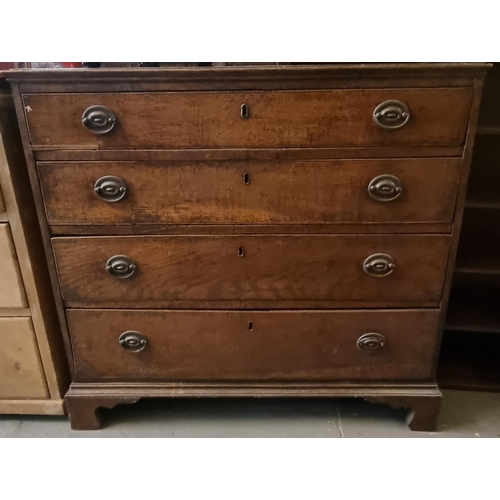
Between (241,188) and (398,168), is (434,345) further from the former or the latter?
(241,188)

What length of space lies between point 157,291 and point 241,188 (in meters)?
0.41

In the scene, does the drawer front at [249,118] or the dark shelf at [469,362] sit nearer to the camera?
the drawer front at [249,118]

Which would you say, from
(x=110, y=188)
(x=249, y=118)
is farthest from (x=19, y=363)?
(x=249, y=118)

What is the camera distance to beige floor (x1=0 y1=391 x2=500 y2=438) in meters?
1.48

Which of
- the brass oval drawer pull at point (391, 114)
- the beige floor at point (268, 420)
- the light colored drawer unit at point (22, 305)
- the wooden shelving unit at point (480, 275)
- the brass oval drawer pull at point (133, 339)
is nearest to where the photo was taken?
the brass oval drawer pull at point (391, 114)

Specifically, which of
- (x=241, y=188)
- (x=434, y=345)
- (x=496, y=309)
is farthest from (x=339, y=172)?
(x=496, y=309)

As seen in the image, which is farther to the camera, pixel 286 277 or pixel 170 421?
pixel 170 421

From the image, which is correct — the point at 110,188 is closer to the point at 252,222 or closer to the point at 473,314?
the point at 252,222

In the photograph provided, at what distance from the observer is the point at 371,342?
1363 millimetres

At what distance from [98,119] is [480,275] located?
5.19ft

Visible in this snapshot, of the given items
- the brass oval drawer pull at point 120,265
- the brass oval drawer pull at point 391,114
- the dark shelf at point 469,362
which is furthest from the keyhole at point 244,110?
the dark shelf at point 469,362

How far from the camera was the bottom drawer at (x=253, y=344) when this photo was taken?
1365 millimetres

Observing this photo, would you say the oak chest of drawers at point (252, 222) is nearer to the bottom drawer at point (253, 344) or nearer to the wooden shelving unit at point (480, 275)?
the bottom drawer at point (253, 344)

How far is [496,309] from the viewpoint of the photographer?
1709mm
